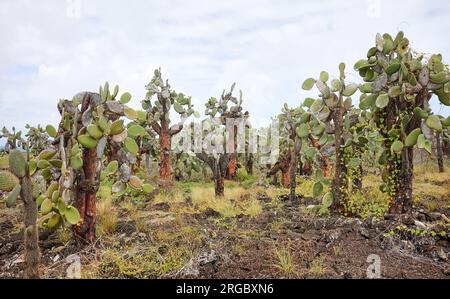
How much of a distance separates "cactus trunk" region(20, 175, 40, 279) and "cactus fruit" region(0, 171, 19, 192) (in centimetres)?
7

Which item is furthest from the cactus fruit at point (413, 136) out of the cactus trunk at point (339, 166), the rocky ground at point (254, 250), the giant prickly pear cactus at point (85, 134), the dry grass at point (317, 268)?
the giant prickly pear cactus at point (85, 134)

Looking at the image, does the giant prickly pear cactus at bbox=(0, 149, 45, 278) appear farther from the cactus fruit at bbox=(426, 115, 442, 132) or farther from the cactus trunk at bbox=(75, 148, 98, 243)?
the cactus fruit at bbox=(426, 115, 442, 132)

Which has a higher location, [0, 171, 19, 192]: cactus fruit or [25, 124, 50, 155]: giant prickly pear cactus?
[25, 124, 50, 155]: giant prickly pear cactus

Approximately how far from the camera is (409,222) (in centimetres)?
480

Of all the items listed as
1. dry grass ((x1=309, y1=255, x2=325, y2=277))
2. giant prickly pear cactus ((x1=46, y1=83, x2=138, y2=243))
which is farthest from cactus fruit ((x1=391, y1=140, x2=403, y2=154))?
giant prickly pear cactus ((x1=46, y1=83, x2=138, y2=243))

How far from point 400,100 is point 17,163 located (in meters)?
4.92

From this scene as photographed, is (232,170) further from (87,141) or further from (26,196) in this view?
(26,196)

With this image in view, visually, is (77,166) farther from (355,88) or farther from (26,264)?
(355,88)

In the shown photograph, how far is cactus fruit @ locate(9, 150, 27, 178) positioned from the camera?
3.01m

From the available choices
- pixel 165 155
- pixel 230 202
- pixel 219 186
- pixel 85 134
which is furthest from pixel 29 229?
pixel 165 155

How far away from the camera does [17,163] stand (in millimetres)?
3041

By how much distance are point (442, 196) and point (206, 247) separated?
5.58m

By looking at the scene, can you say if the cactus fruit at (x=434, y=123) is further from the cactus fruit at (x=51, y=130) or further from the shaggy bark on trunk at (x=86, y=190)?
the cactus fruit at (x=51, y=130)
